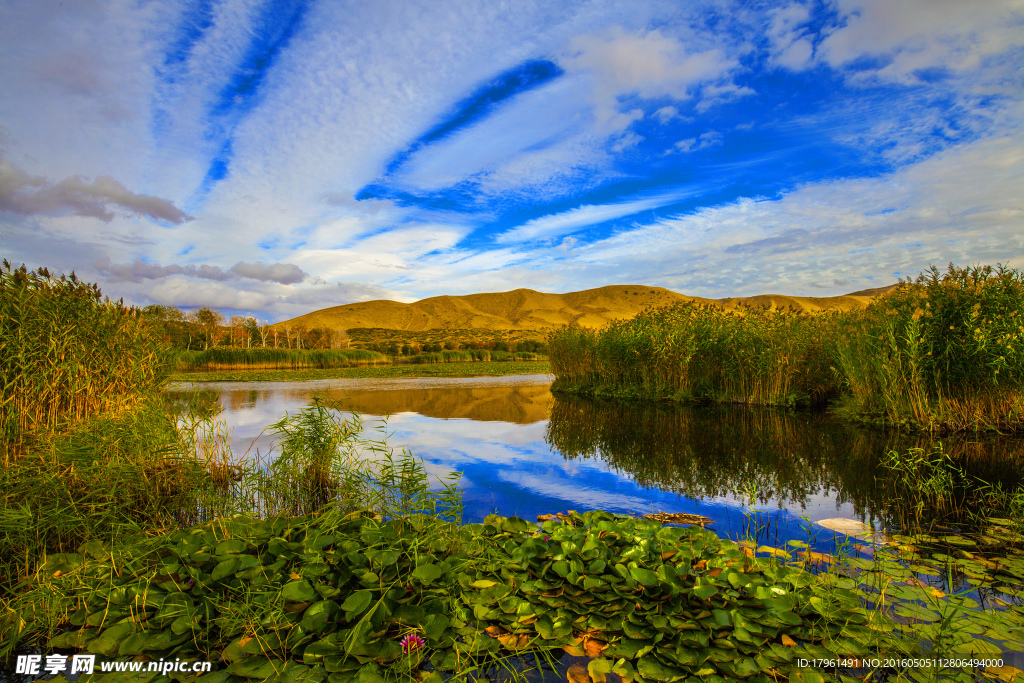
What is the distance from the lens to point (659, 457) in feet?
23.1

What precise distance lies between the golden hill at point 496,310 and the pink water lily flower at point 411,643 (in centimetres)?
5549

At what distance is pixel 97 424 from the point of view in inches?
186

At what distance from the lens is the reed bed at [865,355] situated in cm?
768

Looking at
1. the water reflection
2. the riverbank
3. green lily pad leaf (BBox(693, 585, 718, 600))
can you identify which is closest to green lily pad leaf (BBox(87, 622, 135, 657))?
green lily pad leaf (BBox(693, 585, 718, 600))

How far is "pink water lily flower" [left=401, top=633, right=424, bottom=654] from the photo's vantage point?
8.27 feet

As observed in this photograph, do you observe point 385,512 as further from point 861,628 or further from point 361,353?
point 361,353

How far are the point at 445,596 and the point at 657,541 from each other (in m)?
1.45

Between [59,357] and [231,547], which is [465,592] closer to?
[231,547]

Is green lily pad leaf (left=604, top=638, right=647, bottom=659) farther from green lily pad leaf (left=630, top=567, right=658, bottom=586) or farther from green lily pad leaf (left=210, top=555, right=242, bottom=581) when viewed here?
green lily pad leaf (left=210, top=555, right=242, bottom=581)

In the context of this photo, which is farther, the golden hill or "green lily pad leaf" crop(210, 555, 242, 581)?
the golden hill

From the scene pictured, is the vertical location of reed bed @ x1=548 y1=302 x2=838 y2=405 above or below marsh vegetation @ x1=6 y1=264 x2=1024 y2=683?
above

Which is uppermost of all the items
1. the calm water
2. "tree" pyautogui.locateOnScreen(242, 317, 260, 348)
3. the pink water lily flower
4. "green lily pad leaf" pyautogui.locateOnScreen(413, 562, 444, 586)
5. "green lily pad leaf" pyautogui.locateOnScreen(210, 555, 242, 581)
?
"tree" pyautogui.locateOnScreen(242, 317, 260, 348)

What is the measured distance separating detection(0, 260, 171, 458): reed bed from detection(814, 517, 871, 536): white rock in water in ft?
23.4

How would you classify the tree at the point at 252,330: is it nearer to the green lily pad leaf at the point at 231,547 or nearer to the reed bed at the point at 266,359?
the reed bed at the point at 266,359
